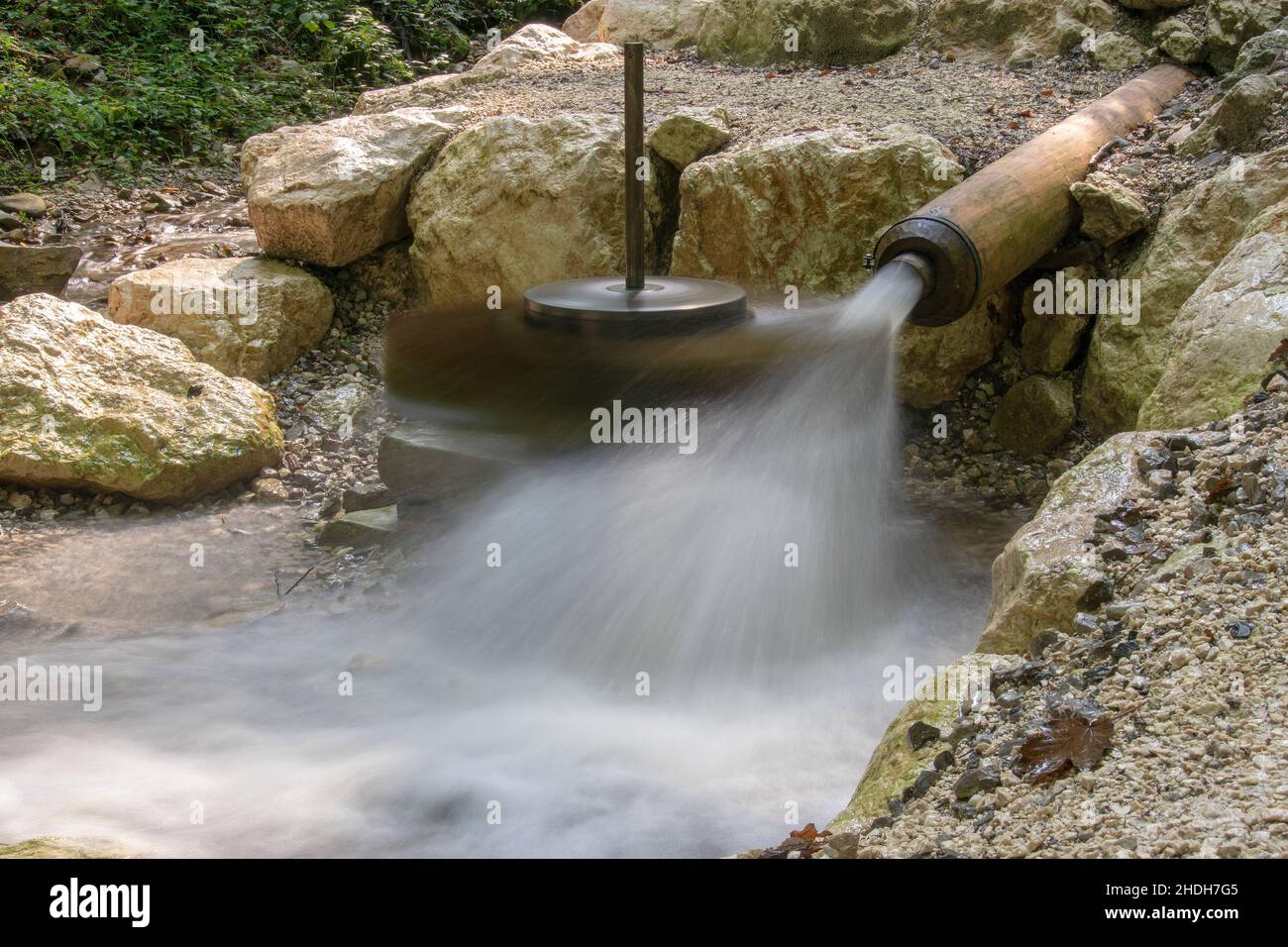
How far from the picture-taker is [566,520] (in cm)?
514

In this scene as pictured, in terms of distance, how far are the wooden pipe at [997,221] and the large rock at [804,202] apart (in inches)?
23.2

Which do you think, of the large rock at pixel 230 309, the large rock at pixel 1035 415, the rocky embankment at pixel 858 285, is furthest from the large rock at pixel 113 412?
the large rock at pixel 1035 415

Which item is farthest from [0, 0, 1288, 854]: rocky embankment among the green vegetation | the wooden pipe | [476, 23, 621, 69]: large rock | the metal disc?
the green vegetation

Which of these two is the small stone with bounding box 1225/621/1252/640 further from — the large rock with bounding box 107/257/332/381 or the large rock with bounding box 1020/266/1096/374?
the large rock with bounding box 107/257/332/381

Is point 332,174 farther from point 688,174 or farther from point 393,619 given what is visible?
point 393,619

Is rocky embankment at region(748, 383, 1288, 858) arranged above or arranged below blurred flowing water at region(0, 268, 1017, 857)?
above

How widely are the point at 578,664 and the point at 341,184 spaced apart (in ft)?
14.9

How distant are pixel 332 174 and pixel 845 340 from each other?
4.36 meters

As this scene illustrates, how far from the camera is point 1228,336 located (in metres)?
4.09

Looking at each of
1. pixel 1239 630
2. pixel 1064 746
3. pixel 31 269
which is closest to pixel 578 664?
pixel 1064 746

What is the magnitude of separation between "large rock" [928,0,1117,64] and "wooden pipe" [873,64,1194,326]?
81.5 inches

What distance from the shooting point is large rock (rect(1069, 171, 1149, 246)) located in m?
5.90

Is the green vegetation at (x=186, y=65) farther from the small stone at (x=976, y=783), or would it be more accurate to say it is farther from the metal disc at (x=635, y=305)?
the small stone at (x=976, y=783)
